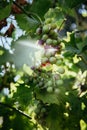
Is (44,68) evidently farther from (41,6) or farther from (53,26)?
(41,6)

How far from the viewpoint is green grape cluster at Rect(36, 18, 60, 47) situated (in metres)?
1.80

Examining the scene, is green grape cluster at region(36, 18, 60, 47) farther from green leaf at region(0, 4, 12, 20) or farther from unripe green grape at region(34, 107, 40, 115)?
unripe green grape at region(34, 107, 40, 115)

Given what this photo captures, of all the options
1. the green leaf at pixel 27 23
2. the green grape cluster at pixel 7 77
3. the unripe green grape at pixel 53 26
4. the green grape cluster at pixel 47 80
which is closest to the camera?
the green grape cluster at pixel 47 80

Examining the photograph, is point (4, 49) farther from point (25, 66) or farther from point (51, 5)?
point (51, 5)

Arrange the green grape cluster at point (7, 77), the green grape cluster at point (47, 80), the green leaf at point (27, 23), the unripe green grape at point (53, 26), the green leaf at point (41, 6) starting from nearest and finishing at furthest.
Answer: the green grape cluster at point (47, 80) → the unripe green grape at point (53, 26) → the green leaf at point (27, 23) → the green leaf at point (41, 6) → the green grape cluster at point (7, 77)

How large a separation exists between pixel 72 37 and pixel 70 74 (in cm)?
53

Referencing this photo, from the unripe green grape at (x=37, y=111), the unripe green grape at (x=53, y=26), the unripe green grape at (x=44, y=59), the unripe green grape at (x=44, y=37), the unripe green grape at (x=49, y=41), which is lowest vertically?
the unripe green grape at (x=37, y=111)

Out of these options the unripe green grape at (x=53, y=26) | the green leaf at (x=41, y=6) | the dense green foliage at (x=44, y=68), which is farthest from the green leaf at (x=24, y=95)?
the green leaf at (x=41, y=6)

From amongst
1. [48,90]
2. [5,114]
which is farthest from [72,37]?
[5,114]

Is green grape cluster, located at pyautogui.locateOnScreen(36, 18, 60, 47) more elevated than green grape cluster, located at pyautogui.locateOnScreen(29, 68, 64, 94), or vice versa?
green grape cluster, located at pyautogui.locateOnScreen(36, 18, 60, 47)

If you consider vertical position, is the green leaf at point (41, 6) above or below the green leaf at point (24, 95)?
above

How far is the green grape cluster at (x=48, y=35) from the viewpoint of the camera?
180 cm

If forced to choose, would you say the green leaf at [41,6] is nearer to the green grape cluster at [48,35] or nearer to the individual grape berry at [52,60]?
the green grape cluster at [48,35]

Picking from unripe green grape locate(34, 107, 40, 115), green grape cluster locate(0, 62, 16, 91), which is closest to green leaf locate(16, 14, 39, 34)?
unripe green grape locate(34, 107, 40, 115)
